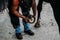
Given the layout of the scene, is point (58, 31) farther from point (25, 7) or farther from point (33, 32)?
point (25, 7)

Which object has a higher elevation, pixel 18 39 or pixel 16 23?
pixel 16 23

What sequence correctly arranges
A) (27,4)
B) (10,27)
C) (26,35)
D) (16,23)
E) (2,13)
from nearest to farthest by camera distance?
(27,4)
(16,23)
(26,35)
(10,27)
(2,13)

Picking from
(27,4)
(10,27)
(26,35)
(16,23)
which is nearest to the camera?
(27,4)

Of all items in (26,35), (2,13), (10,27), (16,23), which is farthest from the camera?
(2,13)

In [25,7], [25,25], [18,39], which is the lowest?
[18,39]

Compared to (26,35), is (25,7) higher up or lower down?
higher up

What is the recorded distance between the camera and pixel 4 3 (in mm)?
5750

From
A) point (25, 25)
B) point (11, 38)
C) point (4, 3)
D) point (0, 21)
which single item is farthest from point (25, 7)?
point (4, 3)

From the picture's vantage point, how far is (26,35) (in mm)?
4613

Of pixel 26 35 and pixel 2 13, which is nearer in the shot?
pixel 26 35

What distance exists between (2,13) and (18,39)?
129 centimetres

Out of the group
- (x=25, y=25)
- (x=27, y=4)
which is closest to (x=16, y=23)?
(x=25, y=25)

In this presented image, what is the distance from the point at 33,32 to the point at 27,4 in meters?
0.91

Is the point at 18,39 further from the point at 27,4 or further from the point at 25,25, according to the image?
the point at 27,4
